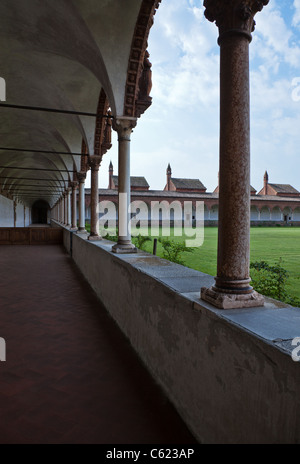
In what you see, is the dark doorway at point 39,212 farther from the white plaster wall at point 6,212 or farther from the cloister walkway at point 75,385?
the cloister walkway at point 75,385

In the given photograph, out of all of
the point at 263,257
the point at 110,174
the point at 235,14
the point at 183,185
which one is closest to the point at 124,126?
the point at 235,14

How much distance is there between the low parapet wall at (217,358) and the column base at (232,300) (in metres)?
0.06

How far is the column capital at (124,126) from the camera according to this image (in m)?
5.72

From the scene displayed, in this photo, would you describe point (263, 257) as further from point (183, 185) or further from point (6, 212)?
point (183, 185)

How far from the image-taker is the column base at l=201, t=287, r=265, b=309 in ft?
6.91

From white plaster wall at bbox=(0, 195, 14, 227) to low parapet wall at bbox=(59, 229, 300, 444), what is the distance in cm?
1995

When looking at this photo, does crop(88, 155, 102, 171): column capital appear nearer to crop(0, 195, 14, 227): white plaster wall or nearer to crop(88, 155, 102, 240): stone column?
crop(88, 155, 102, 240): stone column

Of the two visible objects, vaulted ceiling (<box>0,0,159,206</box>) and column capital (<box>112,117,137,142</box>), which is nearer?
vaulted ceiling (<box>0,0,159,206</box>)

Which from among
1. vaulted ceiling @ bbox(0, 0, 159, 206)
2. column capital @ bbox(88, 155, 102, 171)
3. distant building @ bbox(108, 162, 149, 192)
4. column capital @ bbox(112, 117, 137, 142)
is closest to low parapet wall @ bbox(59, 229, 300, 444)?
column capital @ bbox(112, 117, 137, 142)

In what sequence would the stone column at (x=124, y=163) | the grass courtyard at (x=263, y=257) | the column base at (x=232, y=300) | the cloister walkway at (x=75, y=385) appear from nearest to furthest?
the column base at (x=232, y=300) → the cloister walkway at (x=75, y=385) → the stone column at (x=124, y=163) → the grass courtyard at (x=263, y=257)

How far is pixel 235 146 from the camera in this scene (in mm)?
2219

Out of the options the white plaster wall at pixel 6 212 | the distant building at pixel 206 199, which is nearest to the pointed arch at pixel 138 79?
the white plaster wall at pixel 6 212

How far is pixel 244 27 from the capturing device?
7.34ft

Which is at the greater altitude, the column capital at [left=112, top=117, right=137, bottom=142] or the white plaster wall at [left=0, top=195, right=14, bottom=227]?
the column capital at [left=112, top=117, right=137, bottom=142]
